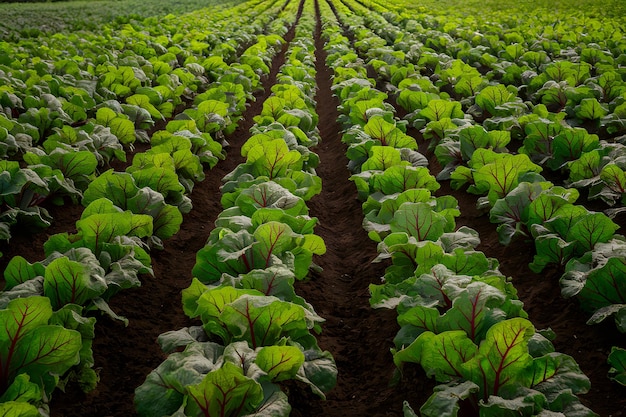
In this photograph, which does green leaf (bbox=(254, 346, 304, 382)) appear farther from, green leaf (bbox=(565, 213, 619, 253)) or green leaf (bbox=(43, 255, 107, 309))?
green leaf (bbox=(565, 213, 619, 253))

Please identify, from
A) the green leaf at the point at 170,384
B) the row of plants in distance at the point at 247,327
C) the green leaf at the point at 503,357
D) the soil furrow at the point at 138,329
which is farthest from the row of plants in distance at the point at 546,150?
the soil furrow at the point at 138,329

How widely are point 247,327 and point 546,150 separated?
4.52 m

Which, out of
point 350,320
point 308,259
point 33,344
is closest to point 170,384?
point 33,344

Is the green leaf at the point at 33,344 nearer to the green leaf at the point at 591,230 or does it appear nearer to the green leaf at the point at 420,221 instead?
the green leaf at the point at 420,221

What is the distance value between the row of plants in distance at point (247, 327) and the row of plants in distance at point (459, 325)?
21.8 inches

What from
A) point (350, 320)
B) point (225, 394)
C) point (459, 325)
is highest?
point (225, 394)

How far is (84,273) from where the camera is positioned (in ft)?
10.5

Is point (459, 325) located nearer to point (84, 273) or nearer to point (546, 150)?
point (84, 273)

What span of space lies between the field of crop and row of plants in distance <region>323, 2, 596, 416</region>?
0.01 m

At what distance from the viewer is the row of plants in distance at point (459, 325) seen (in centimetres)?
263

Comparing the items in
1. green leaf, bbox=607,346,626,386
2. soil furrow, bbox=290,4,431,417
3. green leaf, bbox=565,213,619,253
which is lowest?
soil furrow, bbox=290,4,431,417

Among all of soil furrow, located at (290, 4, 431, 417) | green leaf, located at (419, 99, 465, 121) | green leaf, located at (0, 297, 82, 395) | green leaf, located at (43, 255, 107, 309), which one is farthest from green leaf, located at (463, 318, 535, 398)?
green leaf, located at (419, 99, 465, 121)

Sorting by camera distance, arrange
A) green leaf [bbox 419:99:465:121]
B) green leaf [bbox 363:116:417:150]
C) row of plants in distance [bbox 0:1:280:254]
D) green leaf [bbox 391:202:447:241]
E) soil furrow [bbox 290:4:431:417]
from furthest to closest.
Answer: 1. green leaf [bbox 419:99:465:121]
2. green leaf [bbox 363:116:417:150]
3. row of plants in distance [bbox 0:1:280:254]
4. green leaf [bbox 391:202:447:241]
5. soil furrow [bbox 290:4:431:417]

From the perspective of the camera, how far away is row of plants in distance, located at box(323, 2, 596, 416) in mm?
2633
